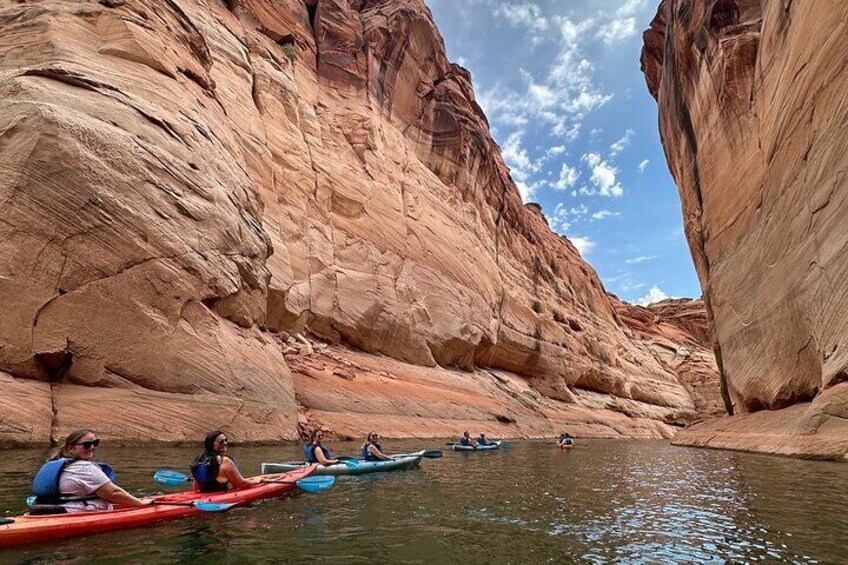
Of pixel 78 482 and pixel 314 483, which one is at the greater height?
pixel 78 482

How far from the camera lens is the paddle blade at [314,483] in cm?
984

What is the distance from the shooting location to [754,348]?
21.8 meters

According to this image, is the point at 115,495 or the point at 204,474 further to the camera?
the point at 204,474

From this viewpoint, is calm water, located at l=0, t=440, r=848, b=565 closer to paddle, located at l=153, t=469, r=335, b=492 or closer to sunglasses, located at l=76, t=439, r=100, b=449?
paddle, located at l=153, t=469, r=335, b=492

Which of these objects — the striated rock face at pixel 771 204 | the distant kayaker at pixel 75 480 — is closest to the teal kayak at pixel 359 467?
the distant kayaker at pixel 75 480

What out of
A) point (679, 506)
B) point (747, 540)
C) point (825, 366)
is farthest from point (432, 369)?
point (747, 540)

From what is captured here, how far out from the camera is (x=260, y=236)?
2144cm

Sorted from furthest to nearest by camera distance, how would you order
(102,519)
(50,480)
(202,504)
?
1. (202,504)
2. (102,519)
3. (50,480)

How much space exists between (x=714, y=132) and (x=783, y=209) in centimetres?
896

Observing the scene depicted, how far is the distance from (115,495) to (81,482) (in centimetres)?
45

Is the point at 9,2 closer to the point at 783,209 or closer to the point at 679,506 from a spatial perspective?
the point at 679,506

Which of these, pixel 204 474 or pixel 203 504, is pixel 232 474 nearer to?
pixel 204 474

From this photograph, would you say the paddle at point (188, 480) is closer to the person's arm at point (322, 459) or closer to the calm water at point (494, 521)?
the calm water at point (494, 521)

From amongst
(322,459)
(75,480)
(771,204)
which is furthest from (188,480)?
(771,204)
